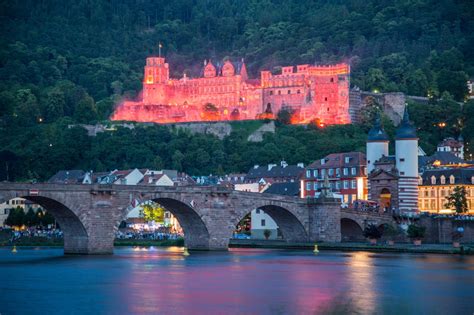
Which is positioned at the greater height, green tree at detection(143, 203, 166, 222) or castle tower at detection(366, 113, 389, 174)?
castle tower at detection(366, 113, 389, 174)

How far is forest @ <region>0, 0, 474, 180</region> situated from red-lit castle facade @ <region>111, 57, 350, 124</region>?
424 centimetres

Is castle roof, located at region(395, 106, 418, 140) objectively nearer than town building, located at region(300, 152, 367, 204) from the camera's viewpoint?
Yes

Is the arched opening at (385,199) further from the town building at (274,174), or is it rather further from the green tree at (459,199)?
the town building at (274,174)

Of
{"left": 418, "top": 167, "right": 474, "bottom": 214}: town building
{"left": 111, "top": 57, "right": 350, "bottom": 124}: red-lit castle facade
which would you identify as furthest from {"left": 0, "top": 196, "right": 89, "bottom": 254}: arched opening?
{"left": 111, "top": 57, "right": 350, "bottom": 124}: red-lit castle facade

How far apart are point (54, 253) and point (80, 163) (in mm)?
56520

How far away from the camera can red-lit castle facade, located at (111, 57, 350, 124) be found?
13450 cm

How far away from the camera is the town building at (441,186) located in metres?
82.6

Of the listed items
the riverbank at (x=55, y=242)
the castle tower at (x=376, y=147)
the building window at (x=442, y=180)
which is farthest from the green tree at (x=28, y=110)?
the building window at (x=442, y=180)

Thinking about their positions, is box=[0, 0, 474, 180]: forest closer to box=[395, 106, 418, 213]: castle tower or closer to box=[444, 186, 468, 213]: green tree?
box=[444, 186, 468, 213]: green tree

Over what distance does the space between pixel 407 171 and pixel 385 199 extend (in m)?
2.95

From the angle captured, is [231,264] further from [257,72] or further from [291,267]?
[257,72]

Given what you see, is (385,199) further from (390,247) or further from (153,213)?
(153,213)

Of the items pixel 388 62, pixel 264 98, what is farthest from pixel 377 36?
pixel 264 98

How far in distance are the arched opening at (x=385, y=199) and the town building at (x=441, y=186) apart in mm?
4118
